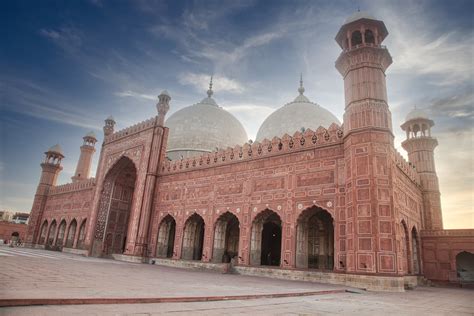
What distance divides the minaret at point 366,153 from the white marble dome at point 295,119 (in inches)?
333

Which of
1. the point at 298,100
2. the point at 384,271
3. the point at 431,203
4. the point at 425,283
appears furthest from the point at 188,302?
the point at 298,100

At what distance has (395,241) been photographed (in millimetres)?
9930

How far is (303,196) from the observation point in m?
12.8

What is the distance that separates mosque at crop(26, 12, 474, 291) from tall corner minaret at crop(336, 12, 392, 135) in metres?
0.04

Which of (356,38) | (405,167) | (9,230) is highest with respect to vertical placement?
(356,38)

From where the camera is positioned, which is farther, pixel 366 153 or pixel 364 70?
pixel 364 70

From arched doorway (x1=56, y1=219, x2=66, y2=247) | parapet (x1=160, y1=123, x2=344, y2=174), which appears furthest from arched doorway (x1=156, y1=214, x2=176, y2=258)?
arched doorway (x1=56, y1=219, x2=66, y2=247)

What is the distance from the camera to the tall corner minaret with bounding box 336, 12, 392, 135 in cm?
1155

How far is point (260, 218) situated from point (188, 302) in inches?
408

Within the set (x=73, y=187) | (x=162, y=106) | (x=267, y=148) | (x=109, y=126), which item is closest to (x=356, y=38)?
(x=267, y=148)

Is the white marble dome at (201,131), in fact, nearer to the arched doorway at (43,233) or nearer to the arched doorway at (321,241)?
the arched doorway at (321,241)

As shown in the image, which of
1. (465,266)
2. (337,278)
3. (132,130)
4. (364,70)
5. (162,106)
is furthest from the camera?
(132,130)

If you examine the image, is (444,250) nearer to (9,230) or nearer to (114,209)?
(114,209)

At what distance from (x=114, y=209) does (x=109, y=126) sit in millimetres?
6470
